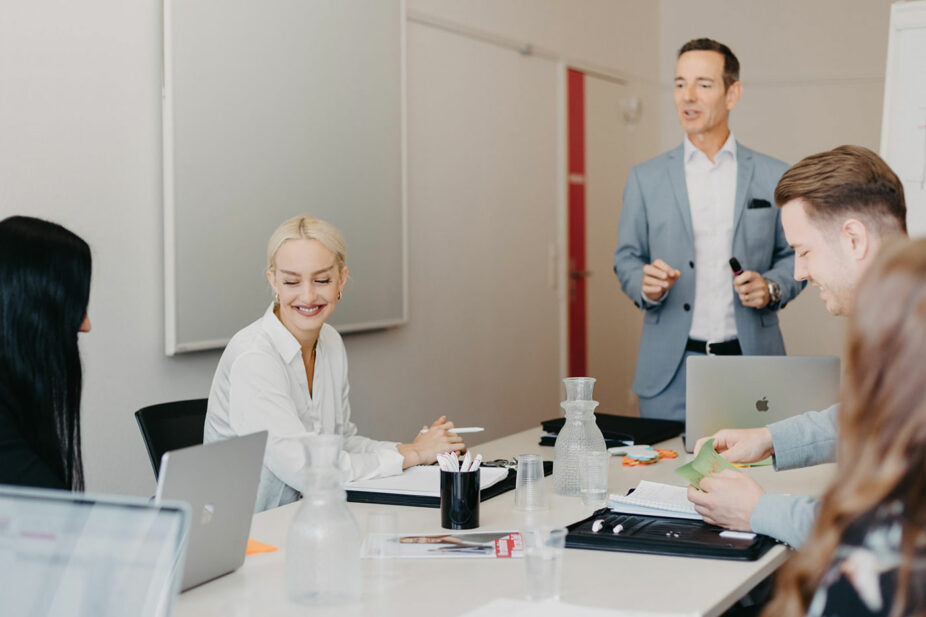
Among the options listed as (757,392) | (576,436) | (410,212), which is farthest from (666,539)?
(410,212)

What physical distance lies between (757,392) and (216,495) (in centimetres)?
149

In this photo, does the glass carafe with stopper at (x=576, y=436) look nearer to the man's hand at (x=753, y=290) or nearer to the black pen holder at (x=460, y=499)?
the black pen holder at (x=460, y=499)

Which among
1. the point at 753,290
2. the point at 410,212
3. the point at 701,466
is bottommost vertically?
the point at 701,466

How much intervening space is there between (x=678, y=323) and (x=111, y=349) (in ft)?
6.04

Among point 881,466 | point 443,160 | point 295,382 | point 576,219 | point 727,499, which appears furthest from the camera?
point 576,219

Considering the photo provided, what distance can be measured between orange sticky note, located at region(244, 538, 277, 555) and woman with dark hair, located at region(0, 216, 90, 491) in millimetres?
325

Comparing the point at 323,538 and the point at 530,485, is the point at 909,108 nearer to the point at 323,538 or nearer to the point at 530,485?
the point at 530,485

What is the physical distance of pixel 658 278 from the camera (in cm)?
322

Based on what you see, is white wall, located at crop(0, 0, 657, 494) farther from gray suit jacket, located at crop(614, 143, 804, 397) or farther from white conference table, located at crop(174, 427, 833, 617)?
white conference table, located at crop(174, 427, 833, 617)

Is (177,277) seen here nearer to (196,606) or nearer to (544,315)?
(196,606)

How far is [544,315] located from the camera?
17.7 feet

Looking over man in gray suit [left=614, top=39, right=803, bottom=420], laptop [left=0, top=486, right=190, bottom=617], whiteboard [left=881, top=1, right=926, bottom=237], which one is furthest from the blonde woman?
whiteboard [left=881, top=1, right=926, bottom=237]

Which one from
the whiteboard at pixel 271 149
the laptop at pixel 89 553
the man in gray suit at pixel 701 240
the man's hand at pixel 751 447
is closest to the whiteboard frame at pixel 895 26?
the man in gray suit at pixel 701 240

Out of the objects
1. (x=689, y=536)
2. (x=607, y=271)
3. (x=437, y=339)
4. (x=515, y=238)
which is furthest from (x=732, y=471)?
(x=607, y=271)
